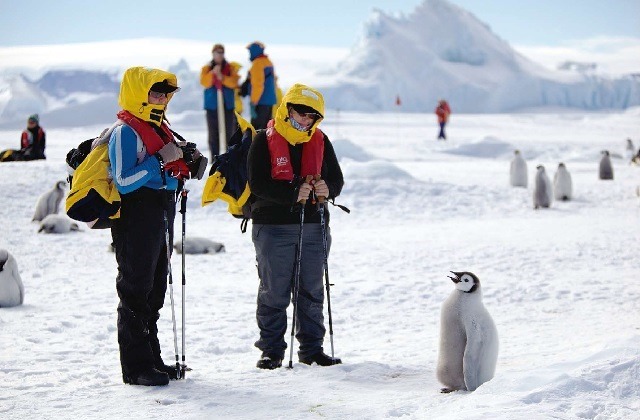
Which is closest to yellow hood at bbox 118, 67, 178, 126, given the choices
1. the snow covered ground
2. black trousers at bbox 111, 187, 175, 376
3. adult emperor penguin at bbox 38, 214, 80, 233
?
black trousers at bbox 111, 187, 175, 376

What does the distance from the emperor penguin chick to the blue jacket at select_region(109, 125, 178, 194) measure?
1002 centimetres

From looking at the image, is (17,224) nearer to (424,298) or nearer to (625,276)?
(424,298)

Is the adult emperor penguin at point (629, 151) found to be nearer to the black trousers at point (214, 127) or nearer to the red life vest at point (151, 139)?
the black trousers at point (214, 127)

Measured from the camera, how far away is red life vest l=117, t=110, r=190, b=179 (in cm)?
368

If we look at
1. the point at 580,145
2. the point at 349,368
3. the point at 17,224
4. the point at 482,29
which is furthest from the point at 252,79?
the point at 482,29

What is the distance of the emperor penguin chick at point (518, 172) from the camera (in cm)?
1293

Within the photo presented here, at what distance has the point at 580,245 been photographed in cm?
838

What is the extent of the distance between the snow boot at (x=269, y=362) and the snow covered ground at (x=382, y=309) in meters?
0.08

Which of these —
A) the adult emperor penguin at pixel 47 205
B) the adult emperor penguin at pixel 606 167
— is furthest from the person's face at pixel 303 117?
the adult emperor penguin at pixel 606 167

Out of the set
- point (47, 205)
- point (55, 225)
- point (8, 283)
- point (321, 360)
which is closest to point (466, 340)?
point (321, 360)

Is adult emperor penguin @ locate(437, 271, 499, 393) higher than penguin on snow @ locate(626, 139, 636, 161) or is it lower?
lower

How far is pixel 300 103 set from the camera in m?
4.00

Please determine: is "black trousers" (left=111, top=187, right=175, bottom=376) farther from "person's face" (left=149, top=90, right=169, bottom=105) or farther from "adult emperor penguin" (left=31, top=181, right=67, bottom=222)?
"adult emperor penguin" (left=31, top=181, right=67, bottom=222)

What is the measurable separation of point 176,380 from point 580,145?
19.3 meters
